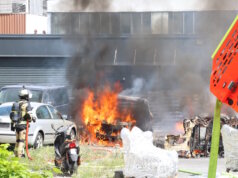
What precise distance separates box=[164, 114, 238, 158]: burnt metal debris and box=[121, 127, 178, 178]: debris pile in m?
5.27

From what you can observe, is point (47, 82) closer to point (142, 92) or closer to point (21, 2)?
point (142, 92)

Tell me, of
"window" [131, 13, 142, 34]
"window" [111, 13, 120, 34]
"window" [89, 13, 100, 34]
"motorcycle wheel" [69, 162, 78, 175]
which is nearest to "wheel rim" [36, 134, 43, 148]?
"motorcycle wheel" [69, 162, 78, 175]

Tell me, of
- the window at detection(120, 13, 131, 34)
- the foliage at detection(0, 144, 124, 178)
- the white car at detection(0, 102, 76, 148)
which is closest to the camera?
the foliage at detection(0, 144, 124, 178)

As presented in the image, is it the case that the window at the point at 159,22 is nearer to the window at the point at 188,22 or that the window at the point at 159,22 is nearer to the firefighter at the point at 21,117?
the window at the point at 188,22

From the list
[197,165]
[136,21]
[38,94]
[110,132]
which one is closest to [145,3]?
[136,21]

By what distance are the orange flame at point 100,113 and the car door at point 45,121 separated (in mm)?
1656

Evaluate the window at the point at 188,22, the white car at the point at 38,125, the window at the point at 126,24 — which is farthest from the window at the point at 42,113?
the window at the point at 188,22

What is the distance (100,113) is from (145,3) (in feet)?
34.9

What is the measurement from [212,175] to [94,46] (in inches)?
915

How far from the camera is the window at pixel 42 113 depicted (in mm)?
14805

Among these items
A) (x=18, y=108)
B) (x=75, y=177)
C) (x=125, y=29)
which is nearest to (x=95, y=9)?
(x=125, y=29)

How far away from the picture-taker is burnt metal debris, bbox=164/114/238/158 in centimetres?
1370

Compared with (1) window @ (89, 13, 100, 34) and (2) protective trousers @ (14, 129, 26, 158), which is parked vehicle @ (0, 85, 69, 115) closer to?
(2) protective trousers @ (14, 129, 26, 158)

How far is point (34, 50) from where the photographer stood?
Result: 103 feet
